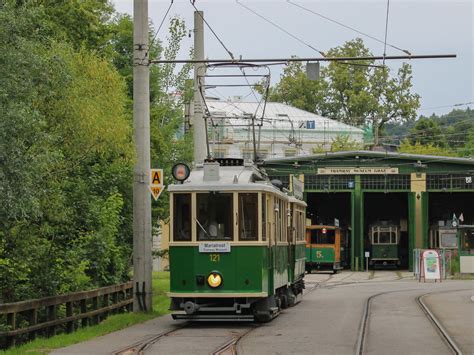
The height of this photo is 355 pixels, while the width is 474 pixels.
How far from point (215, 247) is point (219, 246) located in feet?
0.24

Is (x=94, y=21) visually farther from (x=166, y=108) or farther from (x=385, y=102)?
(x=385, y=102)

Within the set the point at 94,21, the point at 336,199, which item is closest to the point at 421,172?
the point at 336,199

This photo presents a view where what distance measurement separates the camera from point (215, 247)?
18.4 meters

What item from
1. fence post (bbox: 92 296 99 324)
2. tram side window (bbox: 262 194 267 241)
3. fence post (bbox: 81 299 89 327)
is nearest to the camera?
tram side window (bbox: 262 194 267 241)

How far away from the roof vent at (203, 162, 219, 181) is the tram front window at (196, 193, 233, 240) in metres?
0.37

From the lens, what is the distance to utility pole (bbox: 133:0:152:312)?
21.1 metres

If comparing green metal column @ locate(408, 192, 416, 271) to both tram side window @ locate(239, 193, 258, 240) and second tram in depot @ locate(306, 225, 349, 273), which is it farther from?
tram side window @ locate(239, 193, 258, 240)

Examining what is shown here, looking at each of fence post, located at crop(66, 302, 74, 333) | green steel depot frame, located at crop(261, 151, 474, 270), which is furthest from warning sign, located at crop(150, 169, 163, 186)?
green steel depot frame, located at crop(261, 151, 474, 270)

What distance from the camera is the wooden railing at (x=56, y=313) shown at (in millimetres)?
15094

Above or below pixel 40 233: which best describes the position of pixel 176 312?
below

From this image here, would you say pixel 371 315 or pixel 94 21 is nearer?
pixel 371 315

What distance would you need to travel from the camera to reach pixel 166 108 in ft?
107

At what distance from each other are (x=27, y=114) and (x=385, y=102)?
71905 millimetres

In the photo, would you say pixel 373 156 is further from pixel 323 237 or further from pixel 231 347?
pixel 231 347
